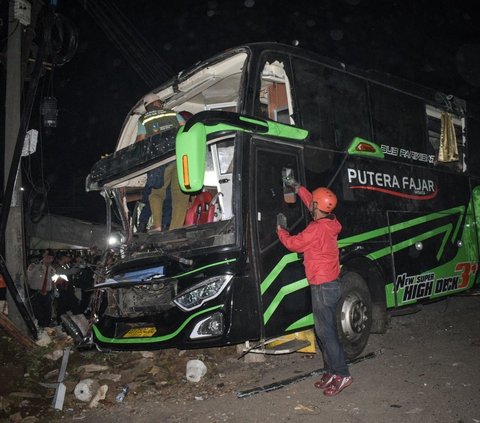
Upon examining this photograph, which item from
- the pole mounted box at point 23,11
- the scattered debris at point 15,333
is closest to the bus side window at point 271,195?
the scattered debris at point 15,333

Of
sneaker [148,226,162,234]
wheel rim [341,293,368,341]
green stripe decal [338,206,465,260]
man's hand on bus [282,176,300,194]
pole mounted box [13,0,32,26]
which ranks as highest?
pole mounted box [13,0,32,26]

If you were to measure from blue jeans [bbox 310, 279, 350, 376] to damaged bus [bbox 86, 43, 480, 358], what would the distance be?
318 millimetres

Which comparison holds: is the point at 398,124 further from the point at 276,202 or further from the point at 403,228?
the point at 276,202

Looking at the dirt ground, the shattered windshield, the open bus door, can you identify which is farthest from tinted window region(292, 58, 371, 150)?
the dirt ground

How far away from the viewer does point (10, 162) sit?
7652 mm

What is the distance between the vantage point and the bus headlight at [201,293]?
419 cm

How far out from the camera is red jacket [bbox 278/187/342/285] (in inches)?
169

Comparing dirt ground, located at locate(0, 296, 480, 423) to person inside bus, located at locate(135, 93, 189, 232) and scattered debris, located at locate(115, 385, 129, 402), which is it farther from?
person inside bus, located at locate(135, 93, 189, 232)

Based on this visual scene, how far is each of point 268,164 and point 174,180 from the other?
4.91 feet

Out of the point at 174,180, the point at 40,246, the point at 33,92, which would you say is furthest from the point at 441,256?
the point at 40,246

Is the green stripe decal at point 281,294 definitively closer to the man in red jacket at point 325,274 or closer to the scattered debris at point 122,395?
the man in red jacket at point 325,274

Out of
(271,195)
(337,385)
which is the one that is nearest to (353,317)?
(337,385)

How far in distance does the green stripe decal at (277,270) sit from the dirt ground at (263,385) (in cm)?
117

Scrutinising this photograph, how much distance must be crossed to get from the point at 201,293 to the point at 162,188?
6.18 feet
